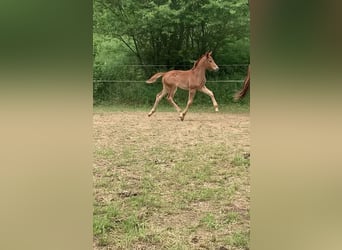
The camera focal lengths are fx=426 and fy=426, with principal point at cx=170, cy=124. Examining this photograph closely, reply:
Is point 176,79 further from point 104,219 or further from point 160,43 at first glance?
point 104,219

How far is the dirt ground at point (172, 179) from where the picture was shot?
161 centimetres

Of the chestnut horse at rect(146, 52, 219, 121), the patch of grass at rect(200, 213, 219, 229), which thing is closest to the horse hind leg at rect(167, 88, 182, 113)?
the chestnut horse at rect(146, 52, 219, 121)

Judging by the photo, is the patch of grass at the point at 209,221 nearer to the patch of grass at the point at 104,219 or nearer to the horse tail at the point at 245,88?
the patch of grass at the point at 104,219

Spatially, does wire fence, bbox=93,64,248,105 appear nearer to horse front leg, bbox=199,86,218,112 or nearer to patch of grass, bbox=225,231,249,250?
horse front leg, bbox=199,86,218,112

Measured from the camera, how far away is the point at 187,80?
1.79m

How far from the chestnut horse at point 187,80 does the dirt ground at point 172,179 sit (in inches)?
2.2

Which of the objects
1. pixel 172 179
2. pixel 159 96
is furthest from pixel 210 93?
pixel 172 179

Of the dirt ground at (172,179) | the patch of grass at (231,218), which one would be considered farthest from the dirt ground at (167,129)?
the patch of grass at (231,218)

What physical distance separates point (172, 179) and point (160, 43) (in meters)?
0.58
